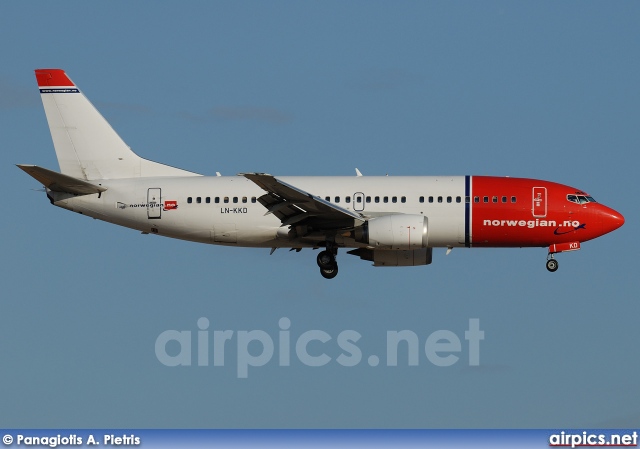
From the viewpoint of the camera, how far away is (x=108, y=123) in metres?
76.9

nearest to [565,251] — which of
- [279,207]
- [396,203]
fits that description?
[396,203]

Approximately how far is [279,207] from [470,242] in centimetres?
917

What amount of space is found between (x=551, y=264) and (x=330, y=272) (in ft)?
34.7

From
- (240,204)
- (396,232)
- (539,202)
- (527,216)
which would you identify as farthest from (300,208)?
(539,202)

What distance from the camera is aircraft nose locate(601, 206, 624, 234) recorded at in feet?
238

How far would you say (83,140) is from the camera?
76.1 m

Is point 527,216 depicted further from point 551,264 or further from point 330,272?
point 330,272

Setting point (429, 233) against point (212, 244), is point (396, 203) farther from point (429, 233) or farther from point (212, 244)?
point (212, 244)

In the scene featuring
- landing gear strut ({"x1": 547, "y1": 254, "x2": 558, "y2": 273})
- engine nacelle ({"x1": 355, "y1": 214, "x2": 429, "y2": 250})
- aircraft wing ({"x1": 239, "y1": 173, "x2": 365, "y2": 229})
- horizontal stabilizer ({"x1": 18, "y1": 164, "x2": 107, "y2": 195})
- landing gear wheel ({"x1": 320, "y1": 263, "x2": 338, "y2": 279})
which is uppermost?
horizontal stabilizer ({"x1": 18, "y1": 164, "x2": 107, "y2": 195})

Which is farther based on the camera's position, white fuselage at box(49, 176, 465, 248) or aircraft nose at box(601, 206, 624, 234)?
aircraft nose at box(601, 206, 624, 234)

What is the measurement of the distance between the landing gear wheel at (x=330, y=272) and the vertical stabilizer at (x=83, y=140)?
26.7 feet

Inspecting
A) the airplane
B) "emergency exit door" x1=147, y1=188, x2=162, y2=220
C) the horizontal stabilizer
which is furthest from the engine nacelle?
the horizontal stabilizer

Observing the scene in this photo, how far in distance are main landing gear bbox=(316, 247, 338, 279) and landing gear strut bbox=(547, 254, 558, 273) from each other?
1019cm

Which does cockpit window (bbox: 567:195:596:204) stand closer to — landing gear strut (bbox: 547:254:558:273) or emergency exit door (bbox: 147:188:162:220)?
landing gear strut (bbox: 547:254:558:273)
